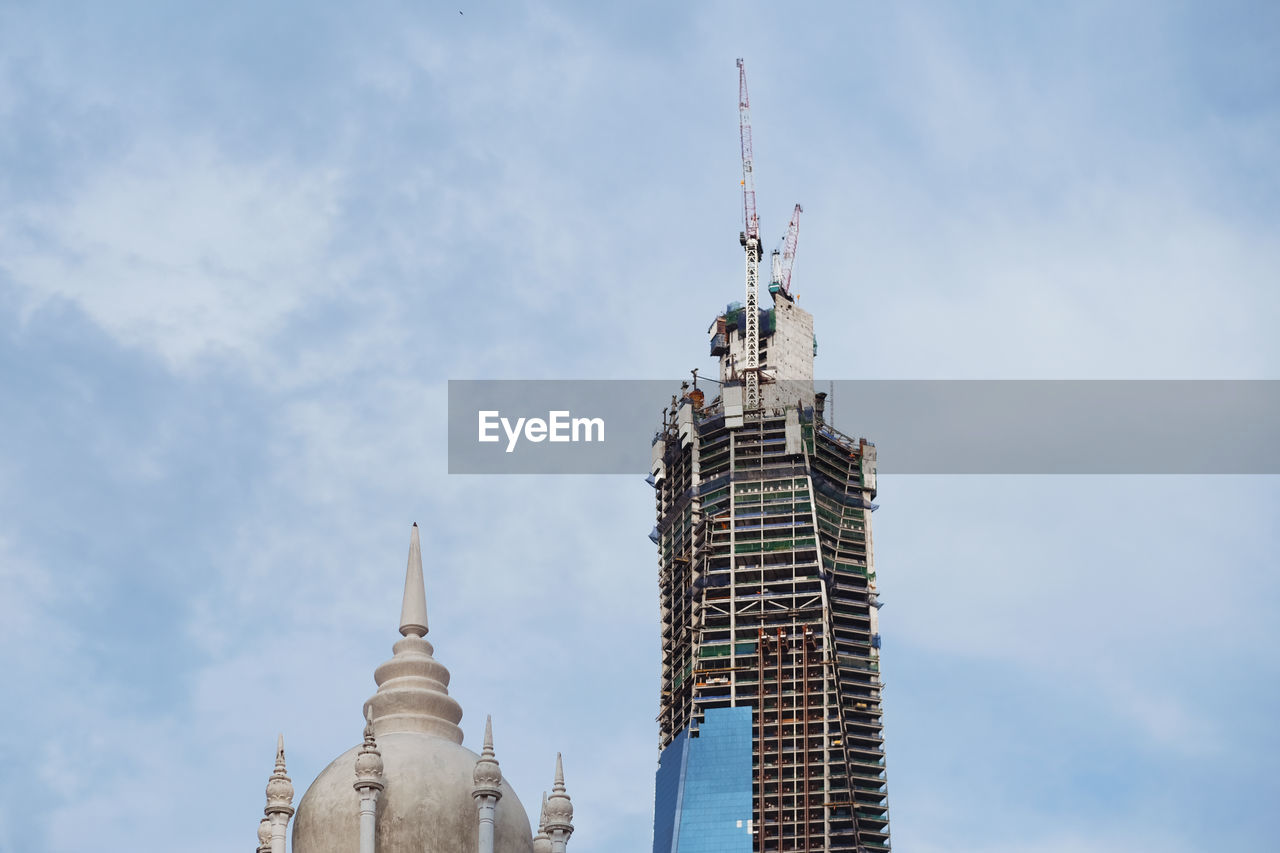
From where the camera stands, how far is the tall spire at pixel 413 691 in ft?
315

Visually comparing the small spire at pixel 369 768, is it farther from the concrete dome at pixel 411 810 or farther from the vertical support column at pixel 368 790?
the concrete dome at pixel 411 810

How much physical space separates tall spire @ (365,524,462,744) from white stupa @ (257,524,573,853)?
4 cm

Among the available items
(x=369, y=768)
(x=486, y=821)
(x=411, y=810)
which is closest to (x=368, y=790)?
(x=369, y=768)

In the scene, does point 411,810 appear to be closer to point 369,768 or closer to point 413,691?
point 369,768

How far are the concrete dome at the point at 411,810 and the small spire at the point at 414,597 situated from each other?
6274 mm

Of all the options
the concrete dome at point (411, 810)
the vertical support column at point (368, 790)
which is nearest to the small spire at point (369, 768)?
the vertical support column at point (368, 790)

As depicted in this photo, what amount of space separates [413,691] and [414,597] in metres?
4.98

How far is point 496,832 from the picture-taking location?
9225 centimetres

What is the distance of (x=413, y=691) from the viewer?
96.4 meters

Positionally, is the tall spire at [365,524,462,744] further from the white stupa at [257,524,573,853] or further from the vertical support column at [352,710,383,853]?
the vertical support column at [352,710,383,853]

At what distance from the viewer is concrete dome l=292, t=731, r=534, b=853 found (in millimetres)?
90875

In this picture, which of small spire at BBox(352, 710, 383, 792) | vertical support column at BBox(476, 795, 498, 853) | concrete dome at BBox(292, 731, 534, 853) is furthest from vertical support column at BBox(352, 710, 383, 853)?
vertical support column at BBox(476, 795, 498, 853)

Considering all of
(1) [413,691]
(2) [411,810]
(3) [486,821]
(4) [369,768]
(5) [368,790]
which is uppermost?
(1) [413,691]

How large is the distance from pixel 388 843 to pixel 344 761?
15.6 feet
